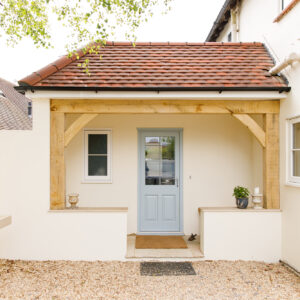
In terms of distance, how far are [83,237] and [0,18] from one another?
5.01 meters

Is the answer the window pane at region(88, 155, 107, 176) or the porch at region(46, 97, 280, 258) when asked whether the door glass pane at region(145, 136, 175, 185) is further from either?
the window pane at region(88, 155, 107, 176)

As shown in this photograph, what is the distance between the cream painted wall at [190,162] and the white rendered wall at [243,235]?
63.2 inches

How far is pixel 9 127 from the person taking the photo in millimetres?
13539

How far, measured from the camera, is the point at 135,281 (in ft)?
16.3

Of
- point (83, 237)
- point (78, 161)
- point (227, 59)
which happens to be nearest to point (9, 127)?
point (78, 161)

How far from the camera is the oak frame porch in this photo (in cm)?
581

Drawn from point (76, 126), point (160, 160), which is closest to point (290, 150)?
point (160, 160)

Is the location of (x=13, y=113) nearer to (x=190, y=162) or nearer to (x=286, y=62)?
(x=190, y=162)

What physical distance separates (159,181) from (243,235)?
2485 millimetres

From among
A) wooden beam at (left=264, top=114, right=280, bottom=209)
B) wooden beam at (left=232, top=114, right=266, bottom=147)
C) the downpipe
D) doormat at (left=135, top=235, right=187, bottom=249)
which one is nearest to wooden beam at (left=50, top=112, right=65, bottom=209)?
doormat at (left=135, top=235, right=187, bottom=249)

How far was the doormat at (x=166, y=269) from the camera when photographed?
17.3ft

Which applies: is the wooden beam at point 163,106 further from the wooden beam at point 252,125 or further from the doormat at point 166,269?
the doormat at point 166,269

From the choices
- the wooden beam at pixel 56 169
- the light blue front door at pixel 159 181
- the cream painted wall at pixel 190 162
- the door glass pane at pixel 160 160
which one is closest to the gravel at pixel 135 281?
the wooden beam at pixel 56 169

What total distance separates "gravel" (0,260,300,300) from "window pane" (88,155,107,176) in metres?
2.39
